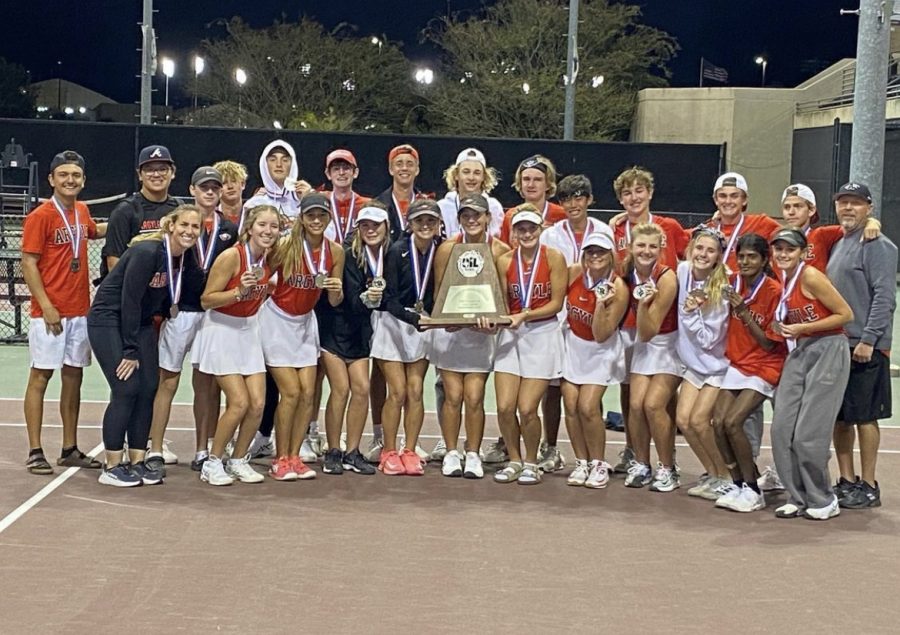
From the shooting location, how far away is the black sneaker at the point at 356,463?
8.16 metres

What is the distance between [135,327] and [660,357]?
3.21 m

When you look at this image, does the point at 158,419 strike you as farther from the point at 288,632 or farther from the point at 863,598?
the point at 863,598

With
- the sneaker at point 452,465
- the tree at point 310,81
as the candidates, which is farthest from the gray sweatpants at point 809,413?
the tree at point 310,81

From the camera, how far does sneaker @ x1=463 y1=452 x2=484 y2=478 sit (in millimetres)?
8094

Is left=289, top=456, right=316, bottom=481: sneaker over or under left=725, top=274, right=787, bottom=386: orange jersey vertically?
under

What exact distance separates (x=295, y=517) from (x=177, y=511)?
687 mm

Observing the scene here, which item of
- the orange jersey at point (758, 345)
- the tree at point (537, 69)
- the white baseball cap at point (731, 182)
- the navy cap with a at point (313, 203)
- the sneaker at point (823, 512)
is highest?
the tree at point (537, 69)

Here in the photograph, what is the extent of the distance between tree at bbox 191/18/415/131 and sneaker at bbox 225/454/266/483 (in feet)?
142

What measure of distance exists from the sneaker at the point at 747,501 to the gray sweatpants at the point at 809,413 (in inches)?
8.8

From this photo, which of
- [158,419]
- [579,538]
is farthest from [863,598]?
[158,419]

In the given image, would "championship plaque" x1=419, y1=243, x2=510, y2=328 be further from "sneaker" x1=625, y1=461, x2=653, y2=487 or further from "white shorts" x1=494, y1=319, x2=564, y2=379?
"sneaker" x1=625, y1=461, x2=653, y2=487

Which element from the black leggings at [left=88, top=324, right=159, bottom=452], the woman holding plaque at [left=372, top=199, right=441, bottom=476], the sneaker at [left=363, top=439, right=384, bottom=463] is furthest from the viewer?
the sneaker at [left=363, top=439, right=384, bottom=463]

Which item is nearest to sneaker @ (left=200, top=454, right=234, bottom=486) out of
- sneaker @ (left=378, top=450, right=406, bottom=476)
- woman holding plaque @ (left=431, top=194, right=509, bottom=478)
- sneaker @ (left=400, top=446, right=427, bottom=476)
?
sneaker @ (left=378, top=450, right=406, bottom=476)

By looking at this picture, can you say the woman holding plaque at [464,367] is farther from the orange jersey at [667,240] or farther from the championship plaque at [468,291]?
the orange jersey at [667,240]
